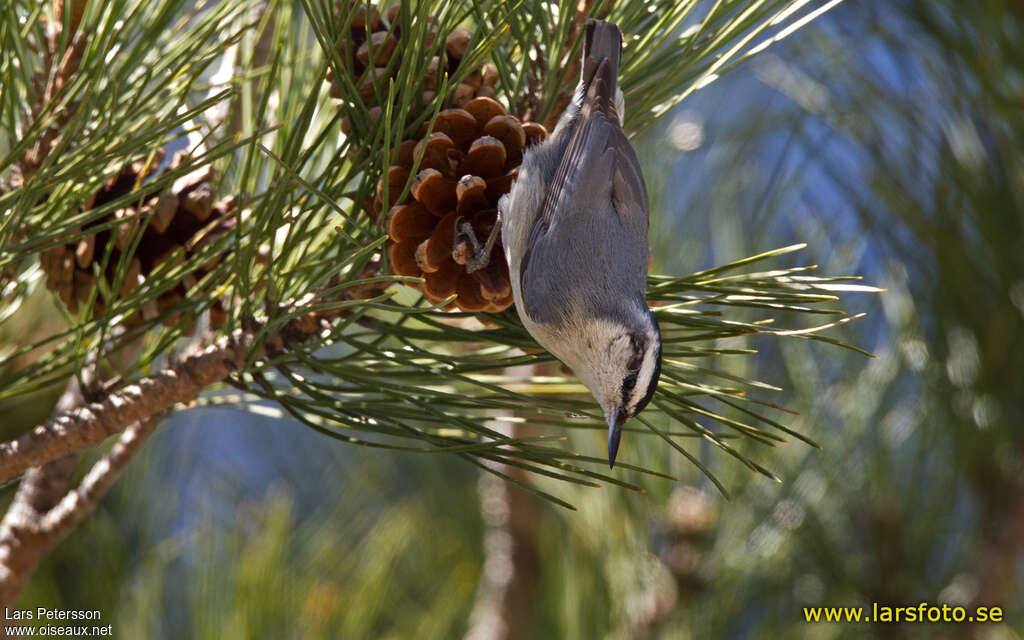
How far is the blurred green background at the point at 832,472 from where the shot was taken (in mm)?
1238

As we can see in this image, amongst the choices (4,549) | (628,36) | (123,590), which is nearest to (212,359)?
(4,549)

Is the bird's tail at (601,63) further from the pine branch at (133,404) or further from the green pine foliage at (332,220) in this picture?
the pine branch at (133,404)

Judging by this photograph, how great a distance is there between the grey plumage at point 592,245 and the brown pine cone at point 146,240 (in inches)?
9.6

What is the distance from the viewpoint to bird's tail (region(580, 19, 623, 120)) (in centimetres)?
76

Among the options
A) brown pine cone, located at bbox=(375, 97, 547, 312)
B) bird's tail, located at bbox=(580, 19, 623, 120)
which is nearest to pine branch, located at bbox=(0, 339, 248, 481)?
brown pine cone, located at bbox=(375, 97, 547, 312)

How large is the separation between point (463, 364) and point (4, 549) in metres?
0.42

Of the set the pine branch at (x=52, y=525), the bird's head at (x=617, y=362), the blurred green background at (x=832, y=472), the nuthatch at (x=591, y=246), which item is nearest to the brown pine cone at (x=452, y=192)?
the nuthatch at (x=591, y=246)

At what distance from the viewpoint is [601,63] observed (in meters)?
0.79

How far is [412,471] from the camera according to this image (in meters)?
1.91

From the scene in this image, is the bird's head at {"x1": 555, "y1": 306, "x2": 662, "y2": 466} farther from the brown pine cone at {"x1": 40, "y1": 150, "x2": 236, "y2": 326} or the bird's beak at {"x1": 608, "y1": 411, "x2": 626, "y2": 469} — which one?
the brown pine cone at {"x1": 40, "y1": 150, "x2": 236, "y2": 326}

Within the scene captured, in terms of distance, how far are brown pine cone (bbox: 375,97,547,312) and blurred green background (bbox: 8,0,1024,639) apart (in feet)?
1.79

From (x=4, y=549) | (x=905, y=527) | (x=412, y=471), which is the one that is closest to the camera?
(x=4, y=549)

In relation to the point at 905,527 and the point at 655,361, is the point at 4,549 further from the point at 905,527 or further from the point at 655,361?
the point at 905,527

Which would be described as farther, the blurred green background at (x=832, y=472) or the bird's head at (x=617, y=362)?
the blurred green background at (x=832, y=472)
